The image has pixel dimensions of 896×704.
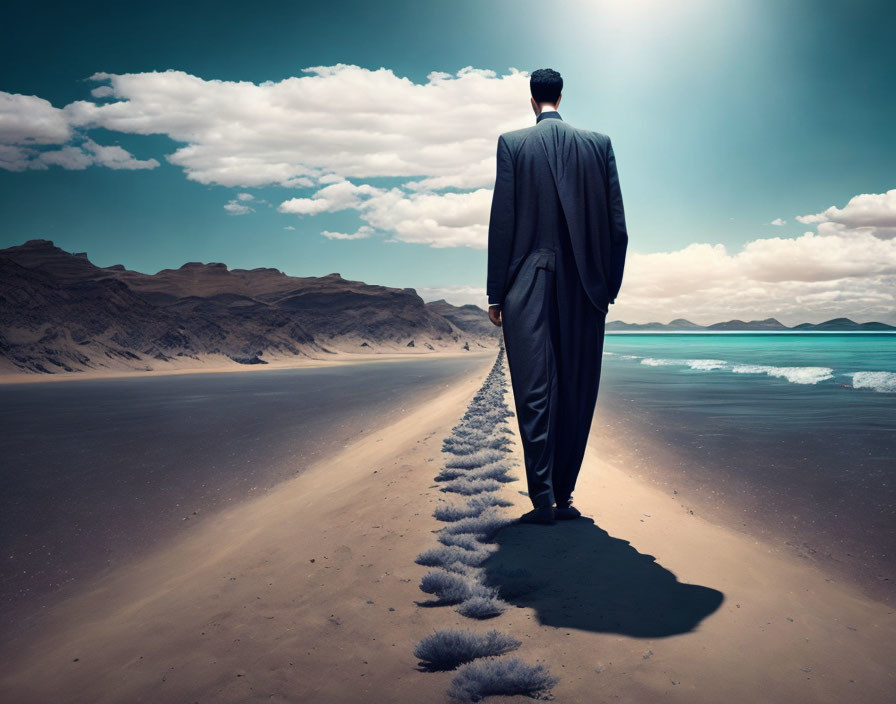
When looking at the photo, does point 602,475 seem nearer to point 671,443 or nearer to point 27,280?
point 671,443

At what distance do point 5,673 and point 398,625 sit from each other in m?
1.89

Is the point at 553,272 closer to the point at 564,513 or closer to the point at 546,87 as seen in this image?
the point at 546,87

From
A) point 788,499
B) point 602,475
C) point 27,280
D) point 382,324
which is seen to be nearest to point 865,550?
point 788,499

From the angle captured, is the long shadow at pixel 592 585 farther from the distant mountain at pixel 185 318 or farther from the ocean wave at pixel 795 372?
the distant mountain at pixel 185 318

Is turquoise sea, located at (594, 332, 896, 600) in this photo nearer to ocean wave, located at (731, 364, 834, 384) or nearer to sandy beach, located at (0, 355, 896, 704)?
sandy beach, located at (0, 355, 896, 704)

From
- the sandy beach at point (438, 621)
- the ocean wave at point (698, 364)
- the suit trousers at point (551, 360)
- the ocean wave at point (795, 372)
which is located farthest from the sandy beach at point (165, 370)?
the suit trousers at point (551, 360)

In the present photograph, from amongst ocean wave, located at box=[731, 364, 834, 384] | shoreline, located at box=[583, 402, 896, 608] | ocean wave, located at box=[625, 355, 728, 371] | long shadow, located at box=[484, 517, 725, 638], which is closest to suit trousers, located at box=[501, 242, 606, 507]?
long shadow, located at box=[484, 517, 725, 638]

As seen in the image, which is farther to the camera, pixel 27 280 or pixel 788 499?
pixel 27 280

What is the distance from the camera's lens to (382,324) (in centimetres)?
9812

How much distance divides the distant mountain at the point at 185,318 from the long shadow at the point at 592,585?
37.3m

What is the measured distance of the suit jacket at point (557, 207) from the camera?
331cm

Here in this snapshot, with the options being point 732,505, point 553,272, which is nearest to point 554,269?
point 553,272

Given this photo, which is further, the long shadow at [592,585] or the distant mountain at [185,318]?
the distant mountain at [185,318]

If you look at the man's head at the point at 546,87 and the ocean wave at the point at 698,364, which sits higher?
the man's head at the point at 546,87
